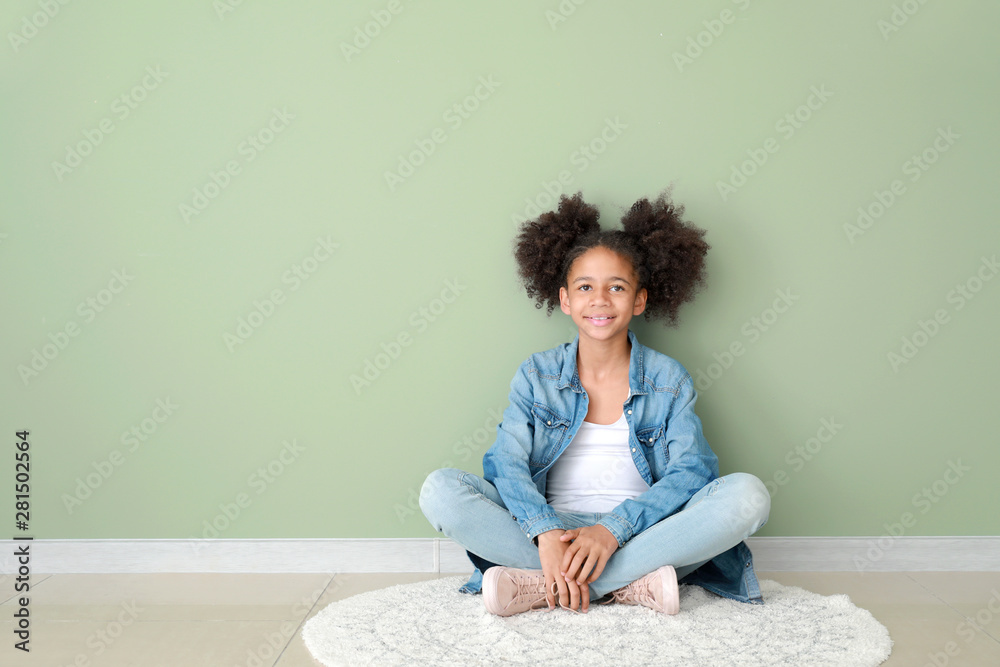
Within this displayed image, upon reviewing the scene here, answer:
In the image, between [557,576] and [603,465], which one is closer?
[557,576]

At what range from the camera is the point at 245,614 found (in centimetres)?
149

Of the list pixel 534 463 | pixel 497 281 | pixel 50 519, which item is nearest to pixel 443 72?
pixel 497 281

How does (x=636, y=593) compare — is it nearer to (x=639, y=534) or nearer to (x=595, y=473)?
(x=639, y=534)

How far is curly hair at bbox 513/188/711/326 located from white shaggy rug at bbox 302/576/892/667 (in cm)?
68

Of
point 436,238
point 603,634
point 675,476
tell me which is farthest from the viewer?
point 436,238

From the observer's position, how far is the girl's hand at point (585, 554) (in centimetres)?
139

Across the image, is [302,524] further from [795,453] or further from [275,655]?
[795,453]

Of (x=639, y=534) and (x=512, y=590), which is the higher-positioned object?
(x=639, y=534)

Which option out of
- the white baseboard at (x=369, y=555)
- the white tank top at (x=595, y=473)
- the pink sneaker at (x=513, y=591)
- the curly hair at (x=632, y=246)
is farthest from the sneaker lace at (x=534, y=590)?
the curly hair at (x=632, y=246)

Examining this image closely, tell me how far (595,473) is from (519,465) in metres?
0.19

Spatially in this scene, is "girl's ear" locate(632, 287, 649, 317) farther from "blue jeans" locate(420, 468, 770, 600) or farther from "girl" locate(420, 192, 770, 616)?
"blue jeans" locate(420, 468, 770, 600)

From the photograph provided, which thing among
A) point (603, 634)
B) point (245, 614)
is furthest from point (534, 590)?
point (245, 614)

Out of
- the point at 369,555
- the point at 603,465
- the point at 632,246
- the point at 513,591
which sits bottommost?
the point at 369,555

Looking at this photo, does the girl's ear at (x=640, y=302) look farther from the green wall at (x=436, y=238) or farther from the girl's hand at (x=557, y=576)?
the girl's hand at (x=557, y=576)
